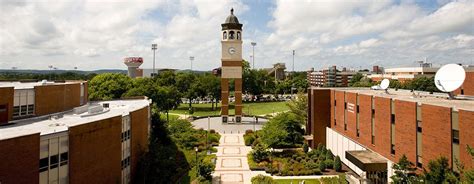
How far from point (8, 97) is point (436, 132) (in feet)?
105

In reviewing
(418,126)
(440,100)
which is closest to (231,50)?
(440,100)

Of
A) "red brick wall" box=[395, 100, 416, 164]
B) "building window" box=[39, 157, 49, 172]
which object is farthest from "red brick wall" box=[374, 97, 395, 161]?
"building window" box=[39, 157, 49, 172]

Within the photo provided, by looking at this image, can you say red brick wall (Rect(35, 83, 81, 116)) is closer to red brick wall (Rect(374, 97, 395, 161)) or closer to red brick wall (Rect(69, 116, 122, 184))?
red brick wall (Rect(69, 116, 122, 184))

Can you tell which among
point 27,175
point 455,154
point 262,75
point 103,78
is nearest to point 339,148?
point 455,154

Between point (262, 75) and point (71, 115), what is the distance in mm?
98790

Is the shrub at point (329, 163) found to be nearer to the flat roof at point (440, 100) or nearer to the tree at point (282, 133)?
the tree at point (282, 133)

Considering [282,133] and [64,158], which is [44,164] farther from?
[282,133]

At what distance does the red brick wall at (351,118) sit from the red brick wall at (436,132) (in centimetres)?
1272

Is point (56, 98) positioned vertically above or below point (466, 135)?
above

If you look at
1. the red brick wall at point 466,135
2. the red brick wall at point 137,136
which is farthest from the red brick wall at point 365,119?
the red brick wall at point 137,136

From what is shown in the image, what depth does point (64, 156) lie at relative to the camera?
21531 millimetres

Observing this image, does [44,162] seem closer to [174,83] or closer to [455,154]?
[455,154]

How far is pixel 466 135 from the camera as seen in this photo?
21.4 m

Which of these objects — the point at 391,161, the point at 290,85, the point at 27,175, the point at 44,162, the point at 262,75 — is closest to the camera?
the point at 27,175
